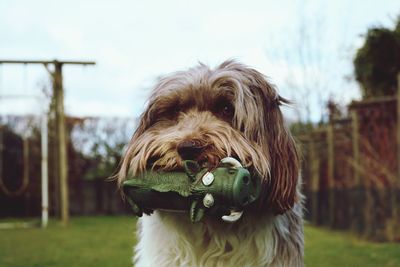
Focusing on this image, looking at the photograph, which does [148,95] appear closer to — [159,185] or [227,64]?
[227,64]

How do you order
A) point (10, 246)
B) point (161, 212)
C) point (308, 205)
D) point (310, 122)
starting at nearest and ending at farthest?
point (161, 212) → point (10, 246) → point (308, 205) → point (310, 122)

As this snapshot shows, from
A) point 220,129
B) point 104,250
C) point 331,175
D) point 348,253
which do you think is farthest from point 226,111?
point 331,175

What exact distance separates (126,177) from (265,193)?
2.15 feet

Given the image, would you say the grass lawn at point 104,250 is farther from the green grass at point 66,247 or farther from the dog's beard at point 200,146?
the dog's beard at point 200,146

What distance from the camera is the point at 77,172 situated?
663 inches

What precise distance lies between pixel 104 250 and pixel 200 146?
5.24m

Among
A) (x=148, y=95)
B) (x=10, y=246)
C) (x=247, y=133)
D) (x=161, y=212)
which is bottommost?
(x=10, y=246)

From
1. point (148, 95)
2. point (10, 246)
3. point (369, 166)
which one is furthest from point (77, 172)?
point (148, 95)

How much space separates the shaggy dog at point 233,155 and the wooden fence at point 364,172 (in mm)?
3803

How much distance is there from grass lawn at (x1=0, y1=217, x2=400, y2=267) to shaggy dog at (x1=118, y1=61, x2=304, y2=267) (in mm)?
3102

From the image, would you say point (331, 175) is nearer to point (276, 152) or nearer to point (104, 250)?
point (104, 250)

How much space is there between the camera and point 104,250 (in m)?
7.77

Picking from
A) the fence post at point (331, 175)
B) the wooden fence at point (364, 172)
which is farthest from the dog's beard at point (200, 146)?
the fence post at point (331, 175)

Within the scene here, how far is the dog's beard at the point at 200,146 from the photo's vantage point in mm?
2857
